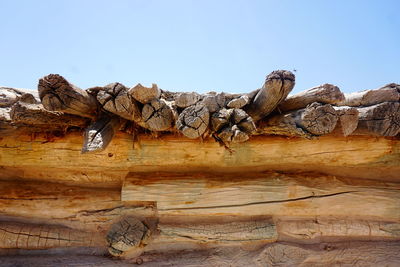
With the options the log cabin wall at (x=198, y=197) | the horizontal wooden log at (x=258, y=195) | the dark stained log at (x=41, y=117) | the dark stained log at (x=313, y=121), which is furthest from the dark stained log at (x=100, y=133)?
the dark stained log at (x=313, y=121)

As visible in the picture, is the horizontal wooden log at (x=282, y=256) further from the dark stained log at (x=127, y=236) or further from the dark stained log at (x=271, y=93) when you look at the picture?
the dark stained log at (x=271, y=93)

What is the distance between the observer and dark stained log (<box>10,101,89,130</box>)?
2412mm

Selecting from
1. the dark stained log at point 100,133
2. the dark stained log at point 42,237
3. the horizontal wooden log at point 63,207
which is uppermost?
the dark stained log at point 100,133

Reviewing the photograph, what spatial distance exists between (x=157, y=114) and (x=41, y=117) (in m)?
1.09

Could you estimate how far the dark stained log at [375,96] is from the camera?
101 inches

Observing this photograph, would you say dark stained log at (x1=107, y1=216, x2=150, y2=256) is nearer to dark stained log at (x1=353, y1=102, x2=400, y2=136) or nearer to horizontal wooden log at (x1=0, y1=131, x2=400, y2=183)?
horizontal wooden log at (x1=0, y1=131, x2=400, y2=183)

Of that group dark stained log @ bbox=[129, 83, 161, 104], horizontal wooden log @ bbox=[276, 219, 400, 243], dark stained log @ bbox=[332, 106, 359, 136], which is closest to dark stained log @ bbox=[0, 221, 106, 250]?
dark stained log @ bbox=[129, 83, 161, 104]

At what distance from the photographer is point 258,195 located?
308 centimetres

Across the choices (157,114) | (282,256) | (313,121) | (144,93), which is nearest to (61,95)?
(144,93)

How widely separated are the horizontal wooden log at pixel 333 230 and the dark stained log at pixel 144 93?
2.04 m

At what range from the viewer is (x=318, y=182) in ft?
10.4

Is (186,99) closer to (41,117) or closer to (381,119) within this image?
(41,117)

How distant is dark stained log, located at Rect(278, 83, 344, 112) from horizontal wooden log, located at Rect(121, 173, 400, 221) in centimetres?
89

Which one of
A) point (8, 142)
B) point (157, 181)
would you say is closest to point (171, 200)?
point (157, 181)
